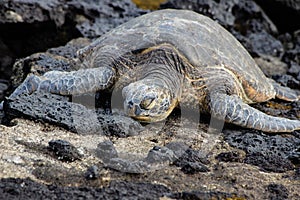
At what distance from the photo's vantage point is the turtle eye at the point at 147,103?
420 cm

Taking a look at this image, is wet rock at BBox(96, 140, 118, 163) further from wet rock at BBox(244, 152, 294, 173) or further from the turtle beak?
wet rock at BBox(244, 152, 294, 173)

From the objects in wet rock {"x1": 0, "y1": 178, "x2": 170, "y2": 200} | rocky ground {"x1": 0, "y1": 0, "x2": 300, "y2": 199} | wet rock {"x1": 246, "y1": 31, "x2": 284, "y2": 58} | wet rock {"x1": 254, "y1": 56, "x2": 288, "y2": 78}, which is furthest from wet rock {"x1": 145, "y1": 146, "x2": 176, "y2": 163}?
wet rock {"x1": 246, "y1": 31, "x2": 284, "y2": 58}

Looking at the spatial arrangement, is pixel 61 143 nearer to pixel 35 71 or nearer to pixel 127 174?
pixel 127 174

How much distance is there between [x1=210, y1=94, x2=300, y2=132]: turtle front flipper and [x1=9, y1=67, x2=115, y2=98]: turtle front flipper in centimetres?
108

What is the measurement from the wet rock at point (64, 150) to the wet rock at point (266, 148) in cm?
138

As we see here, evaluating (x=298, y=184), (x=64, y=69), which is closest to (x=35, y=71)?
(x=64, y=69)

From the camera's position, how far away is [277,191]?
3324mm

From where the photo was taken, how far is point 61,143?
3545 millimetres

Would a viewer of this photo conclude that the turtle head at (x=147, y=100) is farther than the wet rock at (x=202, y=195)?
Yes

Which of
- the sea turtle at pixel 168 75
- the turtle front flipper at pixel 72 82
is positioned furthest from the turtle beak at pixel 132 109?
the turtle front flipper at pixel 72 82

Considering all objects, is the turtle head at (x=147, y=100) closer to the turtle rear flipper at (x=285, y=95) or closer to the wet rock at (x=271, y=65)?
the turtle rear flipper at (x=285, y=95)

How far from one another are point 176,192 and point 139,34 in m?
2.28

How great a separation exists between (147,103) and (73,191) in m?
1.44

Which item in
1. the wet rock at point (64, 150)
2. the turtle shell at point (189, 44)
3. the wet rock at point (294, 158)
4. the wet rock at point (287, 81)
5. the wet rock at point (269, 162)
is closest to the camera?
the wet rock at point (64, 150)
